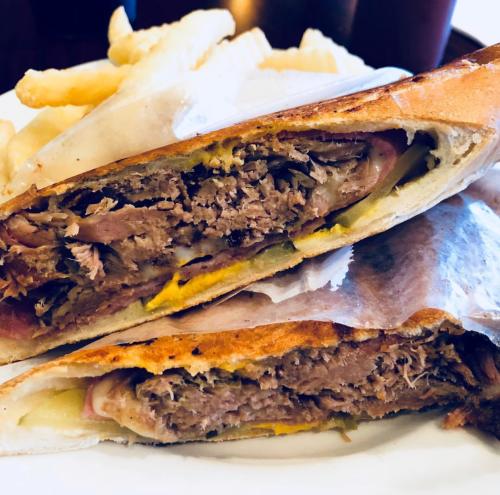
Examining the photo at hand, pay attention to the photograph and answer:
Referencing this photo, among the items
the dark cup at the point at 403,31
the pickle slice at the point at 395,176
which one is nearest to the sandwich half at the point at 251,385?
the pickle slice at the point at 395,176

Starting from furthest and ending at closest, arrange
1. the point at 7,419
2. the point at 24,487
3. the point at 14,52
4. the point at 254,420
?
the point at 14,52 < the point at 254,420 < the point at 7,419 < the point at 24,487

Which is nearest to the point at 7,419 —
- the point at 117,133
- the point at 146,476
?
the point at 146,476

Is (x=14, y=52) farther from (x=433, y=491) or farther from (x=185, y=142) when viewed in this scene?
(x=433, y=491)

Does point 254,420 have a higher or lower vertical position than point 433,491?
lower

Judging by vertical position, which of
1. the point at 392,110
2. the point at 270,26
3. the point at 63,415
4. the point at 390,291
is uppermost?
the point at 392,110

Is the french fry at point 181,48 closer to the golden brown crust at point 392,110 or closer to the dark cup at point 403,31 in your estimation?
the golden brown crust at point 392,110

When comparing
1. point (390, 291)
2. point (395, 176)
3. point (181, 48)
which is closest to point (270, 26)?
point (181, 48)

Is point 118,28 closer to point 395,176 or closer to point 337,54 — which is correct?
point 337,54
